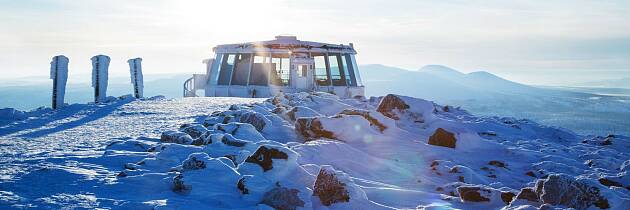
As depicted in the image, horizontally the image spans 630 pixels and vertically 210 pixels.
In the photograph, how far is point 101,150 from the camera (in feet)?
20.5

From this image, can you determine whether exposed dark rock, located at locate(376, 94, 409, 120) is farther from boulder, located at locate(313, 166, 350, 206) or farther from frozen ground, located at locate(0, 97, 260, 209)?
boulder, located at locate(313, 166, 350, 206)

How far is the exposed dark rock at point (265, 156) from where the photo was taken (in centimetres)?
513

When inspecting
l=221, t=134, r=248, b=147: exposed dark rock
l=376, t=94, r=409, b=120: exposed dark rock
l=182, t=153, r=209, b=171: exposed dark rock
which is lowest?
l=182, t=153, r=209, b=171: exposed dark rock

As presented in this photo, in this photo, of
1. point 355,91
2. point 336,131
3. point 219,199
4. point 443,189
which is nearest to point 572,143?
point 336,131

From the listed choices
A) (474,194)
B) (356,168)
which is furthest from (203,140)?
(474,194)

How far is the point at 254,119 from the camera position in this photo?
8.38 m

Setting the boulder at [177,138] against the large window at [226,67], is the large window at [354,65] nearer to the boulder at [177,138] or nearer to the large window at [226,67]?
the large window at [226,67]

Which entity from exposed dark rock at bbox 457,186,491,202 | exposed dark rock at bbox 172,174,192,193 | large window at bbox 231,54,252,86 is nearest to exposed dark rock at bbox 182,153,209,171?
exposed dark rock at bbox 172,174,192,193

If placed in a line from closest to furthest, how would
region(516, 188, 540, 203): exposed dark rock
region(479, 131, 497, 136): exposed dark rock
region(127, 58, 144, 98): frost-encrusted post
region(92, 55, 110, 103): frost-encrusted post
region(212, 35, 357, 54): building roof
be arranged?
region(516, 188, 540, 203): exposed dark rock
region(479, 131, 497, 136): exposed dark rock
region(92, 55, 110, 103): frost-encrusted post
region(127, 58, 144, 98): frost-encrusted post
region(212, 35, 357, 54): building roof

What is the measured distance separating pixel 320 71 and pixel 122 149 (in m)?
21.7

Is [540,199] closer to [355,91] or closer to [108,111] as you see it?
[108,111]

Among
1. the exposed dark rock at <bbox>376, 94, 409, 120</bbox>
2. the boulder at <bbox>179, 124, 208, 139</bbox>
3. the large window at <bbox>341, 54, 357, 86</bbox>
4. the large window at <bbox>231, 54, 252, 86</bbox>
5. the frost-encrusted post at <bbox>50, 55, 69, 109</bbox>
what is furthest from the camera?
the large window at <bbox>341, 54, 357, 86</bbox>

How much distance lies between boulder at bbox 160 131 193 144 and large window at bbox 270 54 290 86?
19.9 metres

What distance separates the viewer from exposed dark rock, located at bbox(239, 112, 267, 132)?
8.27m
